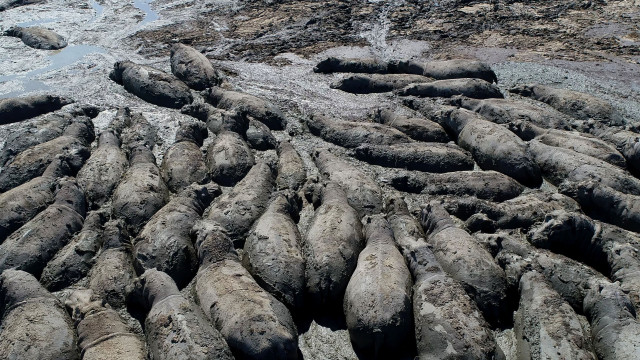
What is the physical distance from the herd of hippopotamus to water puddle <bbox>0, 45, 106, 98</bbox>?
1.54 m

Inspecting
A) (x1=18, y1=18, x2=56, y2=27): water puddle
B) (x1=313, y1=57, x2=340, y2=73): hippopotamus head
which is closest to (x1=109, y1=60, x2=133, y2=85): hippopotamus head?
→ (x1=313, y1=57, x2=340, y2=73): hippopotamus head

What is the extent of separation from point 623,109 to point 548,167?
3.62 metres

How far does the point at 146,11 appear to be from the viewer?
18750 millimetres

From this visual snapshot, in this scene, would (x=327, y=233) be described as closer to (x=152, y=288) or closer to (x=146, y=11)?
(x=152, y=288)

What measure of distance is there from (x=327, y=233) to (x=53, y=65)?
11.4 m

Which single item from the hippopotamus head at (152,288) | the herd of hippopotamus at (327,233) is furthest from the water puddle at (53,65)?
the hippopotamus head at (152,288)

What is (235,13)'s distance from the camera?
17.9m

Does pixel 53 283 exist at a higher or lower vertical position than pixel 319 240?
lower

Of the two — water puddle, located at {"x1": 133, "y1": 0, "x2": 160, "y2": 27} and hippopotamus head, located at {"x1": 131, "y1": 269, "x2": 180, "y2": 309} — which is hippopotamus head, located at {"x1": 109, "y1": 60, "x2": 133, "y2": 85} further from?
hippopotamus head, located at {"x1": 131, "y1": 269, "x2": 180, "y2": 309}

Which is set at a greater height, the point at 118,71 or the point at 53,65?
the point at 118,71

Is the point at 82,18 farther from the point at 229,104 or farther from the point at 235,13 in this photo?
the point at 229,104

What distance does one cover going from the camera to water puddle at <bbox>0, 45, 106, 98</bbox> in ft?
42.1

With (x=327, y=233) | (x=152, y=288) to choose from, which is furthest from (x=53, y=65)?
(x=327, y=233)

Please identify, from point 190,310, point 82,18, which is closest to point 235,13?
point 82,18
